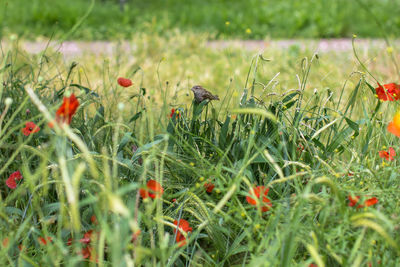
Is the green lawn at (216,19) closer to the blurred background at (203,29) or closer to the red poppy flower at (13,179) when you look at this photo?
the blurred background at (203,29)

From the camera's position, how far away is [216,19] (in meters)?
6.16

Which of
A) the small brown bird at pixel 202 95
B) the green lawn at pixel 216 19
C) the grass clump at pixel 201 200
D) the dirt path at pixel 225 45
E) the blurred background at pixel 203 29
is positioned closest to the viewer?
the grass clump at pixel 201 200

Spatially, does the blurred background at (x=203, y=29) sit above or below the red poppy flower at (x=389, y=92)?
below

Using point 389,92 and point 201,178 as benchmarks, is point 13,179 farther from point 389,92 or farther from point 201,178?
point 389,92

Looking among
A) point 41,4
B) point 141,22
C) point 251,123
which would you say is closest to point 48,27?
point 41,4

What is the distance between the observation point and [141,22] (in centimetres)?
607

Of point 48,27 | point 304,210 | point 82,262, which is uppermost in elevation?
point 304,210

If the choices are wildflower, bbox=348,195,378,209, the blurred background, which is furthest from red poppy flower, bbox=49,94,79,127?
the blurred background

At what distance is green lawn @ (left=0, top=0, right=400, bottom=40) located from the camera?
570cm

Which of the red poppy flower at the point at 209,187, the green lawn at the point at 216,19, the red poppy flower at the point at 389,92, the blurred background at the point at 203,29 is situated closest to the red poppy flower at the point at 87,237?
the red poppy flower at the point at 209,187

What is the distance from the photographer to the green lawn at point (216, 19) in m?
5.70

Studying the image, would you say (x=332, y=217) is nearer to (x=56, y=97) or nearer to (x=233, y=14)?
(x=56, y=97)

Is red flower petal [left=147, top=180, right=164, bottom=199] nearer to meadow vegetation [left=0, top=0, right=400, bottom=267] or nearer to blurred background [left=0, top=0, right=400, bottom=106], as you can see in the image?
meadow vegetation [left=0, top=0, right=400, bottom=267]

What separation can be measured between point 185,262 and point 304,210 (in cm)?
36
